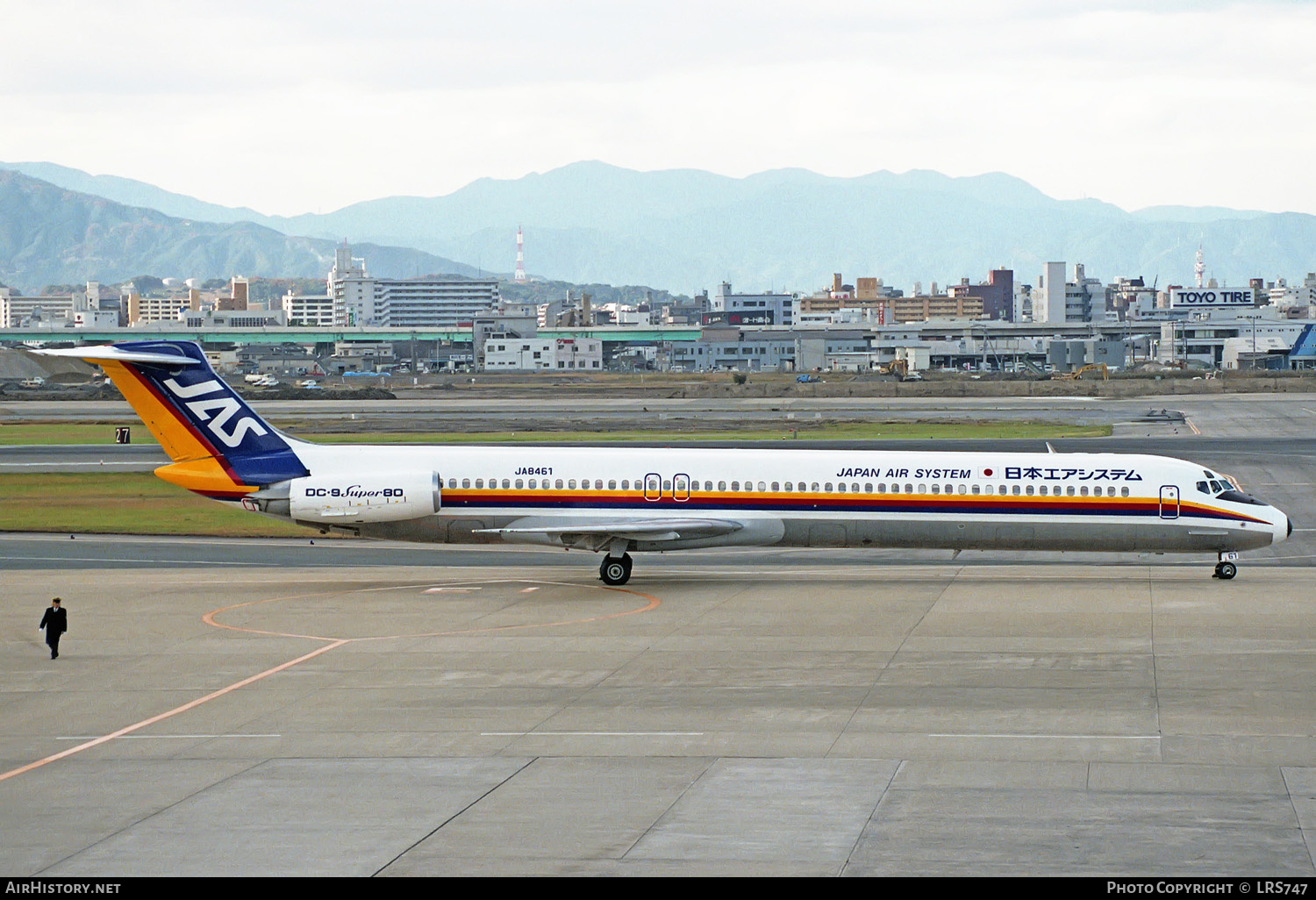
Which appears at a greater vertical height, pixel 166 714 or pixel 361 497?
pixel 361 497

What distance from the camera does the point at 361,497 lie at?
3712 centimetres

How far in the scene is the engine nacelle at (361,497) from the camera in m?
37.1

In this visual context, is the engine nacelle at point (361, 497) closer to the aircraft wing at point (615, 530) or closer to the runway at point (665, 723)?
the aircraft wing at point (615, 530)

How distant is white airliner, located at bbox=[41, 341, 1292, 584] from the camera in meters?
37.5

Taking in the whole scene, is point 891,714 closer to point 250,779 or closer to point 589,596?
point 250,779

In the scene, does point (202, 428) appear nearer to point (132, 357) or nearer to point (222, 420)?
point (222, 420)

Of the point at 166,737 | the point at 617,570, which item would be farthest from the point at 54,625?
the point at 617,570

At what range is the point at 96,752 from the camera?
22.3 meters

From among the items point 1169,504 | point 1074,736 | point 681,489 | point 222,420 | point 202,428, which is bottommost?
point 1074,736

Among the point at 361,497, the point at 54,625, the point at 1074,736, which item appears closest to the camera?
the point at 1074,736

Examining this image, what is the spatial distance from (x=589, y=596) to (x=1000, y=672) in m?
13.3

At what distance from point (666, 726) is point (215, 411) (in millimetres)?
19535

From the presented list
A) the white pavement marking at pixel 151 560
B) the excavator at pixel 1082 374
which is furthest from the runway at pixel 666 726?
the excavator at pixel 1082 374
